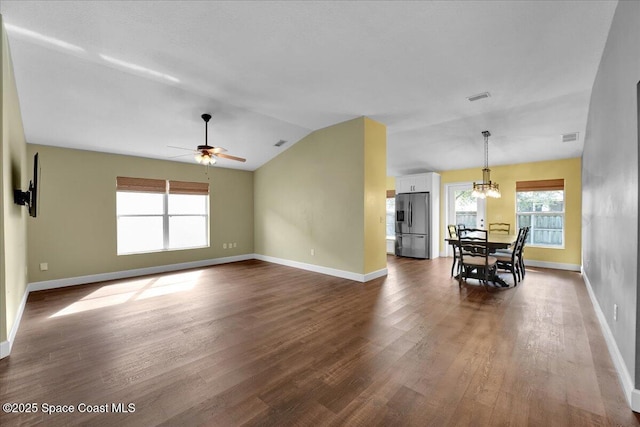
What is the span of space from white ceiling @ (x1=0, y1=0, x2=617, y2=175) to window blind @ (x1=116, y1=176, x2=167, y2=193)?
0.63m

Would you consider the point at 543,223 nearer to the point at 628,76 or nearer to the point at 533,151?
the point at 533,151

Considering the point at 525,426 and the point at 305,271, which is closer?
the point at 525,426

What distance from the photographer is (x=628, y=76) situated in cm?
192

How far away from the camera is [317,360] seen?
2.30 metres

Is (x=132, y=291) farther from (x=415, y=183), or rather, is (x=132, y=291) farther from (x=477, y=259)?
(x=415, y=183)

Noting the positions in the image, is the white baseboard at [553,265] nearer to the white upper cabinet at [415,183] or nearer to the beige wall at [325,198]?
the white upper cabinet at [415,183]

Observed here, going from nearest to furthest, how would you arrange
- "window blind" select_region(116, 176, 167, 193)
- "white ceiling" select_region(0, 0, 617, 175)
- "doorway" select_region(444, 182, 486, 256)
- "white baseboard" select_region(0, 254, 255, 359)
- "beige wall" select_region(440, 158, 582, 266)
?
"white ceiling" select_region(0, 0, 617, 175), "white baseboard" select_region(0, 254, 255, 359), "window blind" select_region(116, 176, 167, 193), "beige wall" select_region(440, 158, 582, 266), "doorway" select_region(444, 182, 486, 256)

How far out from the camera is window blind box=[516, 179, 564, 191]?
6.02m

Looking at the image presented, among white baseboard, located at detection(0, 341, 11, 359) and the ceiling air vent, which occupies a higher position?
the ceiling air vent

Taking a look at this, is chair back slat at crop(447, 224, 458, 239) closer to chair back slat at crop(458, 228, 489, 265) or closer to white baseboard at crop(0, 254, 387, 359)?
chair back slat at crop(458, 228, 489, 265)

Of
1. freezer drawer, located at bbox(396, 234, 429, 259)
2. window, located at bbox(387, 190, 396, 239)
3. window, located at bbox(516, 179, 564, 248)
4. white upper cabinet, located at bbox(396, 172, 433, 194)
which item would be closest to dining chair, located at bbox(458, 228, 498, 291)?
freezer drawer, located at bbox(396, 234, 429, 259)

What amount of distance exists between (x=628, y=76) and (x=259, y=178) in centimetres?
661

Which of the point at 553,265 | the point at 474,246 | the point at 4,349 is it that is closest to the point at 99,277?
the point at 4,349

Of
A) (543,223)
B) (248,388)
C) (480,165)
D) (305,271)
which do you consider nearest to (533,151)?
(480,165)
